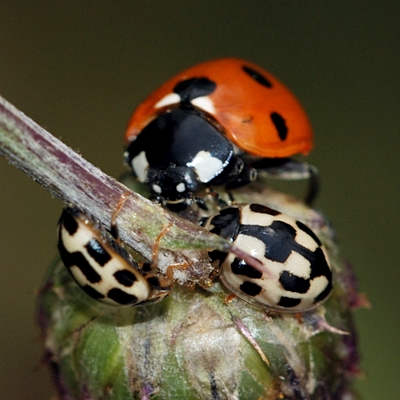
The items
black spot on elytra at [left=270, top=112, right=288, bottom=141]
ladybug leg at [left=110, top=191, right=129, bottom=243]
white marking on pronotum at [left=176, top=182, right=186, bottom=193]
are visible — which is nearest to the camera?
ladybug leg at [left=110, top=191, right=129, bottom=243]

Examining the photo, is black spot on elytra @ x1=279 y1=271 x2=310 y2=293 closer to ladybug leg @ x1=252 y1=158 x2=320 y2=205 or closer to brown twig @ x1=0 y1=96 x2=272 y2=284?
brown twig @ x1=0 y1=96 x2=272 y2=284

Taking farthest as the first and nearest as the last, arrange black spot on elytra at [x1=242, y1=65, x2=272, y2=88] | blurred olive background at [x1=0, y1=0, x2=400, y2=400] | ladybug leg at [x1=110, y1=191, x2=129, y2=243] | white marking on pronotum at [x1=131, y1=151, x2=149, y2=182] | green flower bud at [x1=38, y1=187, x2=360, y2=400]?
blurred olive background at [x1=0, y1=0, x2=400, y2=400]
black spot on elytra at [x1=242, y1=65, x2=272, y2=88]
white marking on pronotum at [x1=131, y1=151, x2=149, y2=182]
green flower bud at [x1=38, y1=187, x2=360, y2=400]
ladybug leg at [x1=110, y1=191, x2=129, y2=243]

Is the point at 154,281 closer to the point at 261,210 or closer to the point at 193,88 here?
the point at 261,210

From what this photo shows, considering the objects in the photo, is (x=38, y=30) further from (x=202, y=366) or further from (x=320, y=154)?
(x=202, y=366)

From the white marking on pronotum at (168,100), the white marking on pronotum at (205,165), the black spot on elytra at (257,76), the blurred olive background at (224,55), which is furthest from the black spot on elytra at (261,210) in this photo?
the blurred olive background at (224,55)

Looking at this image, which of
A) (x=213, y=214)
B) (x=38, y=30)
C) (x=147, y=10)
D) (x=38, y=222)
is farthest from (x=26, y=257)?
(x=213, y=214)

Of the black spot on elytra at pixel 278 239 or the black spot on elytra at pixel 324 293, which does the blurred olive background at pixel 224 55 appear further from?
the black spot on elytra at pixel 278 239

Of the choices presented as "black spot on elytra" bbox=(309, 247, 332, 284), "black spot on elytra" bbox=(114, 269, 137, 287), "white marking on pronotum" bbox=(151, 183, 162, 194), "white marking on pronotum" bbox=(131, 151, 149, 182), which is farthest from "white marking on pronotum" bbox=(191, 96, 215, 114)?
"black spot on elytra" bbox=(114, 269, 137, 287)

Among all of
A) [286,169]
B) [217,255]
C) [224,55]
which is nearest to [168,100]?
[286,169]

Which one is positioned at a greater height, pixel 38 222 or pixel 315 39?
pixel 315 39
